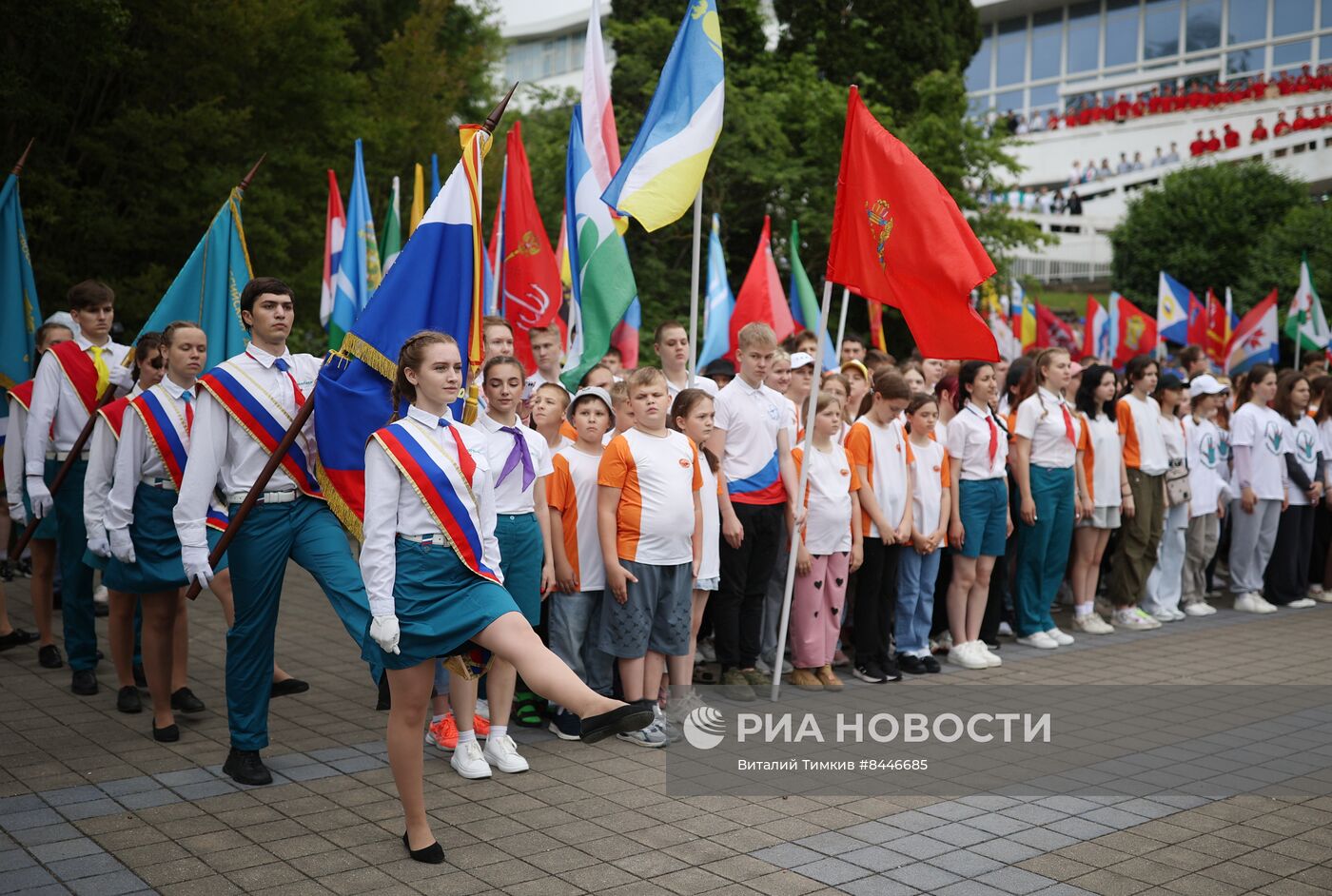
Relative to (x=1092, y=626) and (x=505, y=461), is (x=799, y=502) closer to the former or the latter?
(x=505, y=461)

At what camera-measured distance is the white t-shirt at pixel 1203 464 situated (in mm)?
10664

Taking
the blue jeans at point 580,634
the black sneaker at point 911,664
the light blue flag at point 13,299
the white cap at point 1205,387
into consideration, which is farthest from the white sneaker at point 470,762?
the white cap at point 1205,387

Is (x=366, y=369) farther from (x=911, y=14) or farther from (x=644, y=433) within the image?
(x=911, y=14)

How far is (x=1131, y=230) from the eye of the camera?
35812mm

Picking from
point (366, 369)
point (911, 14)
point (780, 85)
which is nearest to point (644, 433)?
point (366, 369)

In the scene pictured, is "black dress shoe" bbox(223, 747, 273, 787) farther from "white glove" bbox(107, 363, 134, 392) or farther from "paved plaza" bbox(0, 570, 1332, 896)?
"white glove" bbox(107, 363, 134, 392)

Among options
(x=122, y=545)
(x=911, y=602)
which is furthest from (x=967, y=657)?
(x=122, y=545)

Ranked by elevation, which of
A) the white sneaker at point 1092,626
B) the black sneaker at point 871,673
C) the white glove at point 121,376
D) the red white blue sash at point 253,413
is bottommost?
the white sneaker at point 1092,626

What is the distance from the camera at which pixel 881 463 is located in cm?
800

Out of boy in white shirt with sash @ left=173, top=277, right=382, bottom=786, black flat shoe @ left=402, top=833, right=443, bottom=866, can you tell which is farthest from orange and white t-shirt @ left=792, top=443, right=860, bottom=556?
black flat shoe @ left=402, top=833, right=443, bottom=866

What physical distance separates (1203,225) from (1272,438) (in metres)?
25.9

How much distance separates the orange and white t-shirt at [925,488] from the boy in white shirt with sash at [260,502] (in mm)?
4011

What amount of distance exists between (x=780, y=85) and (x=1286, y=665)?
16.9 meters

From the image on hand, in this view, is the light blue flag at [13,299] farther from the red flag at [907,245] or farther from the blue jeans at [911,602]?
the blue jeans at [911,602]
